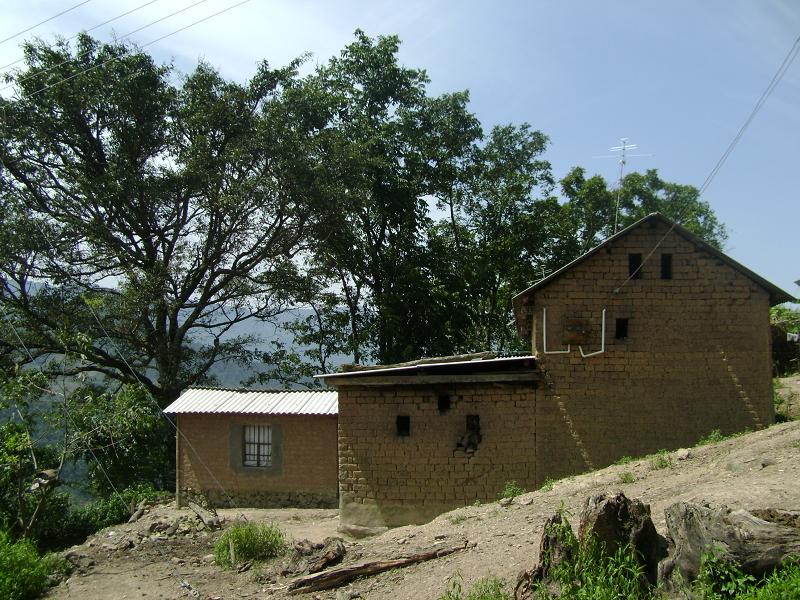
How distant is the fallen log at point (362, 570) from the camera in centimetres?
924

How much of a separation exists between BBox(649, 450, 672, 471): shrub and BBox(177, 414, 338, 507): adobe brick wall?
750 cm

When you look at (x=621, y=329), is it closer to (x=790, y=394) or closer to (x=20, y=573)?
(x=790, y=394)

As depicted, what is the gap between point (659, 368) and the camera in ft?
43.2

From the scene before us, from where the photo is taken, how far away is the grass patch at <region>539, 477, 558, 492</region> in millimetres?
11586

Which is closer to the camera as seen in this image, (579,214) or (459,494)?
(459,494)

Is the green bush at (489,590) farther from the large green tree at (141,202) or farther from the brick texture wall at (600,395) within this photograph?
the large green tree at (141,202)

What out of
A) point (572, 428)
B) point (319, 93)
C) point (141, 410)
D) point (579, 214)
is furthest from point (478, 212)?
point (572, 428)

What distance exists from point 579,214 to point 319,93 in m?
12.4

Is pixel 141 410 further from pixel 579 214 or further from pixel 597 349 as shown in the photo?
pixel 579 214

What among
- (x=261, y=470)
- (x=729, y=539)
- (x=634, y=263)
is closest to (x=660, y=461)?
(x=634, y=263)

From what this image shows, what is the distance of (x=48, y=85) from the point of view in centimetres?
2077

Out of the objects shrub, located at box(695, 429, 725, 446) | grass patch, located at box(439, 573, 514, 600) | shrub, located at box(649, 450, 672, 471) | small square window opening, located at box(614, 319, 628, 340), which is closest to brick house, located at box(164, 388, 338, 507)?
small square window opening, located at box(614, 319, 628, 340)

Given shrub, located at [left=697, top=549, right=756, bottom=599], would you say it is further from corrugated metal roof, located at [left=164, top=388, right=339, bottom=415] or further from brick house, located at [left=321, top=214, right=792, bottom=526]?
corrugated metal roof, located at [left=164, top=388, right=339, bottom=415]

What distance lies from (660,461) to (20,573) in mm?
9879
